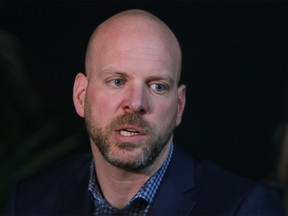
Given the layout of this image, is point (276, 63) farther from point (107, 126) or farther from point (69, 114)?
point (107, 126)

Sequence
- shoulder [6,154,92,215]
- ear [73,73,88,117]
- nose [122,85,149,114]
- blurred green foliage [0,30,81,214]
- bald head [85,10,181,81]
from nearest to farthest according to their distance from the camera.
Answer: nose [122,85,149,114] < bald head [85,10,181,81] < ear [73,73,88,117] < shoulder [6,154,92,215] < blurred green foliage [0,30,81,214]

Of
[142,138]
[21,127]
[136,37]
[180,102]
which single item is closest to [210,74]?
[21,127]

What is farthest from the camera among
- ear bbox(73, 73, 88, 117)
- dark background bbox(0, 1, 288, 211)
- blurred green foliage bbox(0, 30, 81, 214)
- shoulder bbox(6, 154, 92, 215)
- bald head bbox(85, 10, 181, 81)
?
dark background bbox(0, 1, 288, 211)

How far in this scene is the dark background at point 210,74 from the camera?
12.4 ft

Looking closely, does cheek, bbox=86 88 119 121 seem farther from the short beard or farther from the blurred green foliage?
the blurred green foliage

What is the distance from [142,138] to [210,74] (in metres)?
1.53

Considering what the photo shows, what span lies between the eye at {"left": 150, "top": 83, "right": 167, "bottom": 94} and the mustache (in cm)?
13

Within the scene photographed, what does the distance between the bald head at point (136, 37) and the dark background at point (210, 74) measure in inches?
48.8

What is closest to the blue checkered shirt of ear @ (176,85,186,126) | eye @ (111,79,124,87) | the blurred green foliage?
ear @ (176,85,186,126)

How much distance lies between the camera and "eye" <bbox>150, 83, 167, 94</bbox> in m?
2.44

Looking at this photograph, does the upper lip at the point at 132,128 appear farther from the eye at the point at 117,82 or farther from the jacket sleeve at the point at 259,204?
the jacket sleeve at the point at 259,204

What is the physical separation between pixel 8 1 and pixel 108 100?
6.44 feet

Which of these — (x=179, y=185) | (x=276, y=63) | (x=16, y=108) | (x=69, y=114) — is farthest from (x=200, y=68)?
(x=179, y=185)

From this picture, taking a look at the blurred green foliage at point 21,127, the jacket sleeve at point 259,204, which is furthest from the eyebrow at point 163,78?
the blurred green foliage at point 21,127
